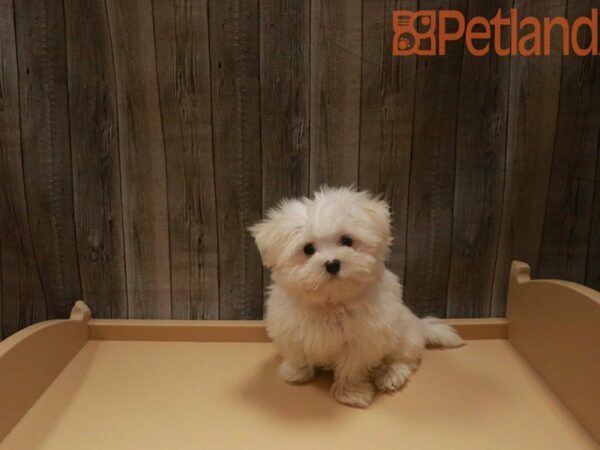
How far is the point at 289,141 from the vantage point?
5.41ft

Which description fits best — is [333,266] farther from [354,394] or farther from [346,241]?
[354,394]

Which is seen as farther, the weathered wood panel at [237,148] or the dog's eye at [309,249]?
the weathered wood panel at [237,148]

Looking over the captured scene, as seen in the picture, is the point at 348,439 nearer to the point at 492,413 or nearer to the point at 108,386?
the point at 492,413

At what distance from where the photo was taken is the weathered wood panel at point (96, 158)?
1580 mm

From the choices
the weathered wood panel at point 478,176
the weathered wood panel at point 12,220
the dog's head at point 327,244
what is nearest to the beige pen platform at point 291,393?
the weathered wood panel at point 478,176

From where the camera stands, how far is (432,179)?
5.50 feet

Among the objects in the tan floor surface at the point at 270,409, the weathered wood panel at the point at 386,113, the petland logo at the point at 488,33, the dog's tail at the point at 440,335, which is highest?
the petland logo at the point at 488,33

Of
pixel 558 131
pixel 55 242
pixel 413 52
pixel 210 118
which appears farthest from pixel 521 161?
pixel 55 242

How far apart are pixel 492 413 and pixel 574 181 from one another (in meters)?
0.85

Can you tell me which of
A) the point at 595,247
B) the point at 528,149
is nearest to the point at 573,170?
the point at 528,149

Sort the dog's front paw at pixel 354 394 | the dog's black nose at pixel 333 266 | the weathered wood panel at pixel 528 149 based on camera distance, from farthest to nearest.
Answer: the weathered wood panel at pixel 528 149 < the dog's front paw at pixel 354 394 < the dog's black nose at pixel 333 266

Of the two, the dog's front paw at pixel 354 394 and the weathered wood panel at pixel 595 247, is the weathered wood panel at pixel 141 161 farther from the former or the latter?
the weathered wood panel at pixel 595 247

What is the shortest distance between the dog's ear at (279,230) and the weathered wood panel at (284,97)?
1.13 feet

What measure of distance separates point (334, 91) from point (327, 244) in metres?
0.59
